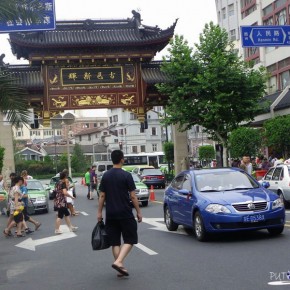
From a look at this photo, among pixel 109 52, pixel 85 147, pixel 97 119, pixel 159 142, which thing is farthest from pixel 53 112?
pixel 97 119

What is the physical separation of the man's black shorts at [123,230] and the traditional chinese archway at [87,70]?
99.6 ft

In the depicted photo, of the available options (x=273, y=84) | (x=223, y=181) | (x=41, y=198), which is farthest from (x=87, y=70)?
(x=223, y=181)

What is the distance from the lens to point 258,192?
12.8 m

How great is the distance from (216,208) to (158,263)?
7.39 feet

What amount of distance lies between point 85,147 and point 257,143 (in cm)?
9060

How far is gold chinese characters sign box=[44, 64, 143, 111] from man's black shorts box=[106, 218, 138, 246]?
30.4 metres

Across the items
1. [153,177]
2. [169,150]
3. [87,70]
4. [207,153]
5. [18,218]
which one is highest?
[87,70]

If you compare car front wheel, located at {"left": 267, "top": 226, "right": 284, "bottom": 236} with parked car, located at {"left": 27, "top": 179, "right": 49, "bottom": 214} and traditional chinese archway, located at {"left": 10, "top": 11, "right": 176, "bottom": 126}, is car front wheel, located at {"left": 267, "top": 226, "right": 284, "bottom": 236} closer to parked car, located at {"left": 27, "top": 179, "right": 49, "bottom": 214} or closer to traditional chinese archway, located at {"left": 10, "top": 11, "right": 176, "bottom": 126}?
parked car, located at {"left": 27, "top": 179, "right": 49, "bottom": 214}

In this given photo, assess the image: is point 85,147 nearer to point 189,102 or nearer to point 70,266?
point 189,102

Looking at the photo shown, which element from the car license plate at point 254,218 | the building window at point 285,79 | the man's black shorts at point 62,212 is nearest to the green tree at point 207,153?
the building window at point 285,79

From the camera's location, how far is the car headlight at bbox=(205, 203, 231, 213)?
476 inches

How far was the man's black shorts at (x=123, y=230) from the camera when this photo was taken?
9.05 meters

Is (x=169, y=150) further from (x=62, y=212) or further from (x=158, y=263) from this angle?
(x=158, y=263)

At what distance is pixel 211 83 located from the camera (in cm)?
3328
